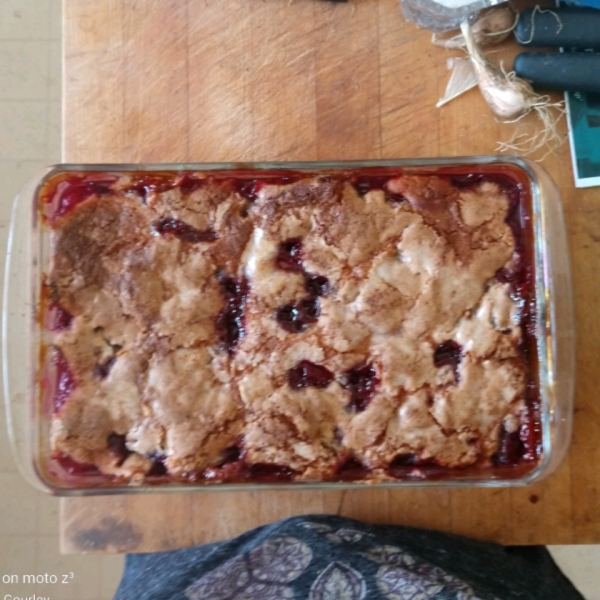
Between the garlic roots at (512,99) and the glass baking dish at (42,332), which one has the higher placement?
the garlic roots at (512,99)

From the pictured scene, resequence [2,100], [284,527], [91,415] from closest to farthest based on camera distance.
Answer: [91,415], [284,527], [2,100]

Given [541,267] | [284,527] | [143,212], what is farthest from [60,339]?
[541,267]

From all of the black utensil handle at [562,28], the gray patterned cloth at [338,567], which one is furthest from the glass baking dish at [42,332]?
the black utensil handle at [562,28]

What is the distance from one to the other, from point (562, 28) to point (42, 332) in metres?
1.08

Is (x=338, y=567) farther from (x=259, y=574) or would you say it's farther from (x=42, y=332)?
(x=42, y=332)

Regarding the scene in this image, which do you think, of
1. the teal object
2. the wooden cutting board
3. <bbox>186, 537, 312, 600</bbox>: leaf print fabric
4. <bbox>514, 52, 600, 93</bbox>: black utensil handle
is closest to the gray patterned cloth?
<bbox>186, 537, 312, 600</bbox>: leaf print fabric

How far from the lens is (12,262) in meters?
1.03

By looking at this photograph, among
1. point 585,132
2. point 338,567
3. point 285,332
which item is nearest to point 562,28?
point 585,132

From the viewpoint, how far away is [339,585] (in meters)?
1.05

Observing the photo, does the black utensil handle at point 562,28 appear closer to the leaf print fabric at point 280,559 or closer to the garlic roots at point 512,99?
the garlic roots at point 512,99

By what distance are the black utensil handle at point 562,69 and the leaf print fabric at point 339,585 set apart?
957 millimetres

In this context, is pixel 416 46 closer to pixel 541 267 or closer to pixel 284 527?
pixel 541 267

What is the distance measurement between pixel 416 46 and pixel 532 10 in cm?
22

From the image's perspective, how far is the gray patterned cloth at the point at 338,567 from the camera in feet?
3.42
